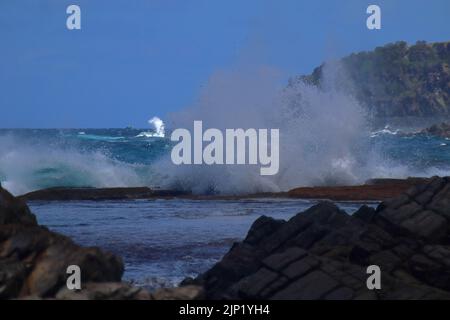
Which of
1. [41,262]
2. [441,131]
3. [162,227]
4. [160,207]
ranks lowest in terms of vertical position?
[162,227]

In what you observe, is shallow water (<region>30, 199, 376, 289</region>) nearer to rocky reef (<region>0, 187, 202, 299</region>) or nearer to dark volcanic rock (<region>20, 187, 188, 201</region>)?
dark volcanic rock (<region>20, 187, 188, 201</region>)

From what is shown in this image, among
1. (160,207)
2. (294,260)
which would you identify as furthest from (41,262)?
(160,207)

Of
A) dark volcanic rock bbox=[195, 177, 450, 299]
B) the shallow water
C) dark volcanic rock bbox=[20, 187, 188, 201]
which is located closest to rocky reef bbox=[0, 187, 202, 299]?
dark volcanic rock bbox=[195, 177, 450, 299]

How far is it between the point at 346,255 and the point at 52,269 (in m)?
3.76

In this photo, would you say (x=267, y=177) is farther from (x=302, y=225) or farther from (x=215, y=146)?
(x=302, y=225)

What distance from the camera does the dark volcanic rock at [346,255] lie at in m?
8.25

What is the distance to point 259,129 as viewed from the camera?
96.7 feet

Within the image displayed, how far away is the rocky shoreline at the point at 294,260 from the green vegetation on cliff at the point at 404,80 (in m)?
134

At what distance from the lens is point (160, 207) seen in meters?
19.3

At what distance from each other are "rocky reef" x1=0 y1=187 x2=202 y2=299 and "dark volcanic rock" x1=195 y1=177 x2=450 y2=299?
45.3 inches

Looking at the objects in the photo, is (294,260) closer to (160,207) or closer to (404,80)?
(160,207)

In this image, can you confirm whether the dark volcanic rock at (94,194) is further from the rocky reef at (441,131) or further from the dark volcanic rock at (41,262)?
the rocky reef at (441,131)

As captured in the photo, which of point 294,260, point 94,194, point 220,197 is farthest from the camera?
point 94,194

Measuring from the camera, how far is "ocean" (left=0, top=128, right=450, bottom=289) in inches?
479
